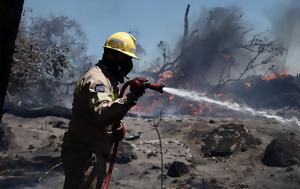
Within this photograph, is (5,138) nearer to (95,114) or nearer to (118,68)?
(118,68)

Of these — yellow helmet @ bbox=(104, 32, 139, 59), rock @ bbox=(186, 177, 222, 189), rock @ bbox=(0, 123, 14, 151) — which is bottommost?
rock @ bbox=(0, 123, 14, 151)

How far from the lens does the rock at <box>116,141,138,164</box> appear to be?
12.5 m

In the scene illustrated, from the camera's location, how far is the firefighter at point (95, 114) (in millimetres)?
3352

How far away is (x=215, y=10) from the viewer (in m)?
38.5

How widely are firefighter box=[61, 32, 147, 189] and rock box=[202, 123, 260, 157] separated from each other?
35.1 feet

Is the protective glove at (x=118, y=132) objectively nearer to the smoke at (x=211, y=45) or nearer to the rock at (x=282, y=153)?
the rock at (x=282, y=153)

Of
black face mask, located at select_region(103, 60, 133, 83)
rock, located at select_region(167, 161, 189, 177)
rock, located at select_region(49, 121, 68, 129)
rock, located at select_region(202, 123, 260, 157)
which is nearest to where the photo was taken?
black face mask, located at select_region(103, 60, 133, 83)

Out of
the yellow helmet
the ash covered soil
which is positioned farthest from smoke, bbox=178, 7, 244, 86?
the yellow helmet

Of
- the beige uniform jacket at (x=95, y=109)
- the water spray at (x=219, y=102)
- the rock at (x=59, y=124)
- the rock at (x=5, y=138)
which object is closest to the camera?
the beige uniform jacket at (x=95, y=109)

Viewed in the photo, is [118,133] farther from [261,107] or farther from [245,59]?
[245,59]

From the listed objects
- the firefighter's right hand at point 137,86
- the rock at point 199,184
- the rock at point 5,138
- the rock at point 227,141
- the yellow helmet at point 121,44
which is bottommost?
the rock at point 5,138

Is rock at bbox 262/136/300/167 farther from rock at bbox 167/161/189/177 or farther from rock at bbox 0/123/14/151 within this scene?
rock at bbox 0/123/14/151

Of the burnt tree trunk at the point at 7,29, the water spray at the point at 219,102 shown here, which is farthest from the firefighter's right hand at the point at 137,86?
the water spray at the point at 219,102

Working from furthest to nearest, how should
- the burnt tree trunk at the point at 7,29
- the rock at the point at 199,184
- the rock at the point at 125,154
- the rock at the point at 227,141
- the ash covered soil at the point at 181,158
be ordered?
the rock at the point at 227,141 < the rock at the point at 125,154 < the ash covered soil at the point at 181,158 < the rock at the point at 199,184 < the burnt tree trunk at the point at 7,29
